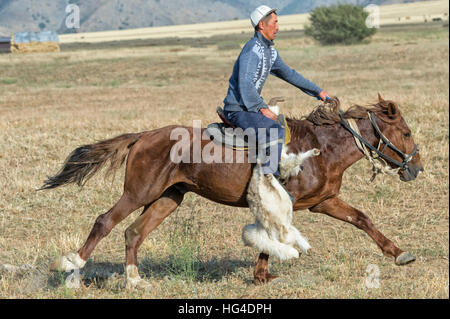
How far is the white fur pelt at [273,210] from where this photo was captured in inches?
224

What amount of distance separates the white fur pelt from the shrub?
52512mm

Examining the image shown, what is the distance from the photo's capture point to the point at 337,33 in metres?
56.3

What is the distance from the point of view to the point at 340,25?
5697cm

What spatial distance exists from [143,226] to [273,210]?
1421mm

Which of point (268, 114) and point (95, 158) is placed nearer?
point (268, 114)

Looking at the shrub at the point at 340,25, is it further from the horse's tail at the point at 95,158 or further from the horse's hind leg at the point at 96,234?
the horse's hind leg at the point at 96,234

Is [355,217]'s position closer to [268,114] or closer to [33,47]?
[268,114]

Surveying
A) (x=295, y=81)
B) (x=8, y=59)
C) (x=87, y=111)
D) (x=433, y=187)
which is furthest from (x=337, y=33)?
(x=295, y=81)

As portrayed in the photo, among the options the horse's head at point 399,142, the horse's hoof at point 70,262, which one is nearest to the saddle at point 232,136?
the horse's head at point 399,142

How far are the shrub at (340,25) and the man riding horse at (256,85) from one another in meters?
52.2

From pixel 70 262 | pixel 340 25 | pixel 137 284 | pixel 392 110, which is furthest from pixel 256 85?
pixel 340 25

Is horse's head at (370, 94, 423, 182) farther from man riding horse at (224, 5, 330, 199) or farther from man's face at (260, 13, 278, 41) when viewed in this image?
man's face at (260, 13, 278, 41)

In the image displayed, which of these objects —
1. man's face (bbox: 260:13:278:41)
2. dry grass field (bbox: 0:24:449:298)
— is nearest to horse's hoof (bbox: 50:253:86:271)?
dry grass field (bbox: 0:24:449:298)

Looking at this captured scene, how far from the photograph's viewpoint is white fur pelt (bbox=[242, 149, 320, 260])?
569cm
